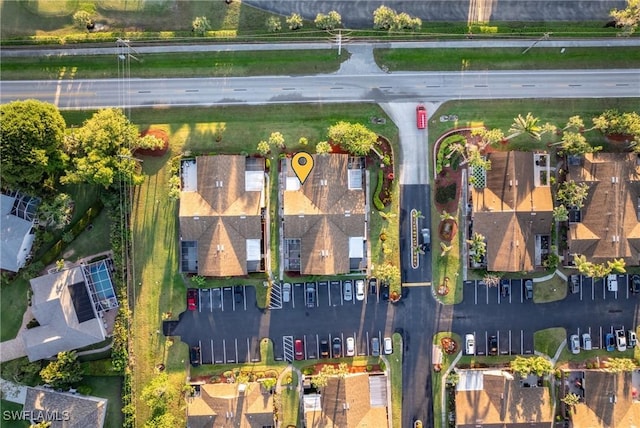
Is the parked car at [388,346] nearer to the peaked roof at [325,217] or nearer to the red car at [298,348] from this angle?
the red car at [298,348]

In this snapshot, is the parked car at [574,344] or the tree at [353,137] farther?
the parked car at [574,344]

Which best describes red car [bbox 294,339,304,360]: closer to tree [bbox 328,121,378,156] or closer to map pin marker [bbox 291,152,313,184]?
map pin marker [bbox 291,152,313,184]

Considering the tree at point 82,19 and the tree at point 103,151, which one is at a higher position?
the tree at point 82,19

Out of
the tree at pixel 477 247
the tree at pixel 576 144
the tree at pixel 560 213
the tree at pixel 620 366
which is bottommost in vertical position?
the tree at pixel 620 366

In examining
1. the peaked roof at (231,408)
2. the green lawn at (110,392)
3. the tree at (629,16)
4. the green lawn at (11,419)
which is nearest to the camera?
the peaked roof at (231,408)

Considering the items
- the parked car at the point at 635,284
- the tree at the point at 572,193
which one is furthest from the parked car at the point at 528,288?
the parked car at the point at 635,284

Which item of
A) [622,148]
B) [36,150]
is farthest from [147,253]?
[622,148]

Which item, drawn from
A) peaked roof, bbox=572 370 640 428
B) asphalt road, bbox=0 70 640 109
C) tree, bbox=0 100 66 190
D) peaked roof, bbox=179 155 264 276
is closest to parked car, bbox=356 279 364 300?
peaked roof, bbox=179 155 264 276
